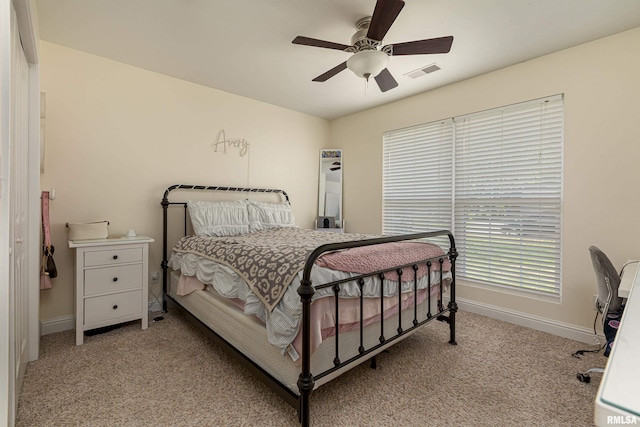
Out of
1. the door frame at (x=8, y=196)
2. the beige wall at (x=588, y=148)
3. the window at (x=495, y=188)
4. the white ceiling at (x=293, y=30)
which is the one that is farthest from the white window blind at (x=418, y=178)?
the door frame at (x=8, y=196)

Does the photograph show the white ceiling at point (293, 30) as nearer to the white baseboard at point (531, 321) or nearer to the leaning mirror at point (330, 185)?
the leaning mirror at point (330, 185)

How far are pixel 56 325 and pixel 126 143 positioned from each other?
1764 millimetres

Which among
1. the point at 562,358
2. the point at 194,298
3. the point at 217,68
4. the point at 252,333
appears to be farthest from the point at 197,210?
the point at 562,358

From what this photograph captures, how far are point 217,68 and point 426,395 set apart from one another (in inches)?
130

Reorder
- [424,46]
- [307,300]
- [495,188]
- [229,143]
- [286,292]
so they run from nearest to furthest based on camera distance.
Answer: [307,300] < [286,292] < [424,46] < [495,188] < [229,143]

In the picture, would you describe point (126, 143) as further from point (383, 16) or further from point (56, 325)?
point (383, 16)

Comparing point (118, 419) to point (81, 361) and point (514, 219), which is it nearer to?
point (81, 361)

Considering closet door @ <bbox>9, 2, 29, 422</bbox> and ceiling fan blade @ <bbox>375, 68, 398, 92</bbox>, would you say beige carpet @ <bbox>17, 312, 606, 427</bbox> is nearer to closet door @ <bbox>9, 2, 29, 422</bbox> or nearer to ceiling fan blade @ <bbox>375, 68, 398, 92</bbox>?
closet door @ <bbox>9, 2, 29, 422</bbox>

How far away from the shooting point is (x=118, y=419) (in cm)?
155

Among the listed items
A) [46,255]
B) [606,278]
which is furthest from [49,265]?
[606,278]

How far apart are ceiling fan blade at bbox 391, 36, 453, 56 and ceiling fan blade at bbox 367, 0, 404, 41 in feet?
0.62

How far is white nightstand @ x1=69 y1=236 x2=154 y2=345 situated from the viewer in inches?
92.2

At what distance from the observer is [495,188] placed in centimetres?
304

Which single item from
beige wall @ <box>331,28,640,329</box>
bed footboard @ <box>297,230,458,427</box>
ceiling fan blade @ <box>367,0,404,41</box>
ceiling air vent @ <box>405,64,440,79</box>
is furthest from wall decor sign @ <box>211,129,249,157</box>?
beige wall @ <box>331,28,640,329</box>
